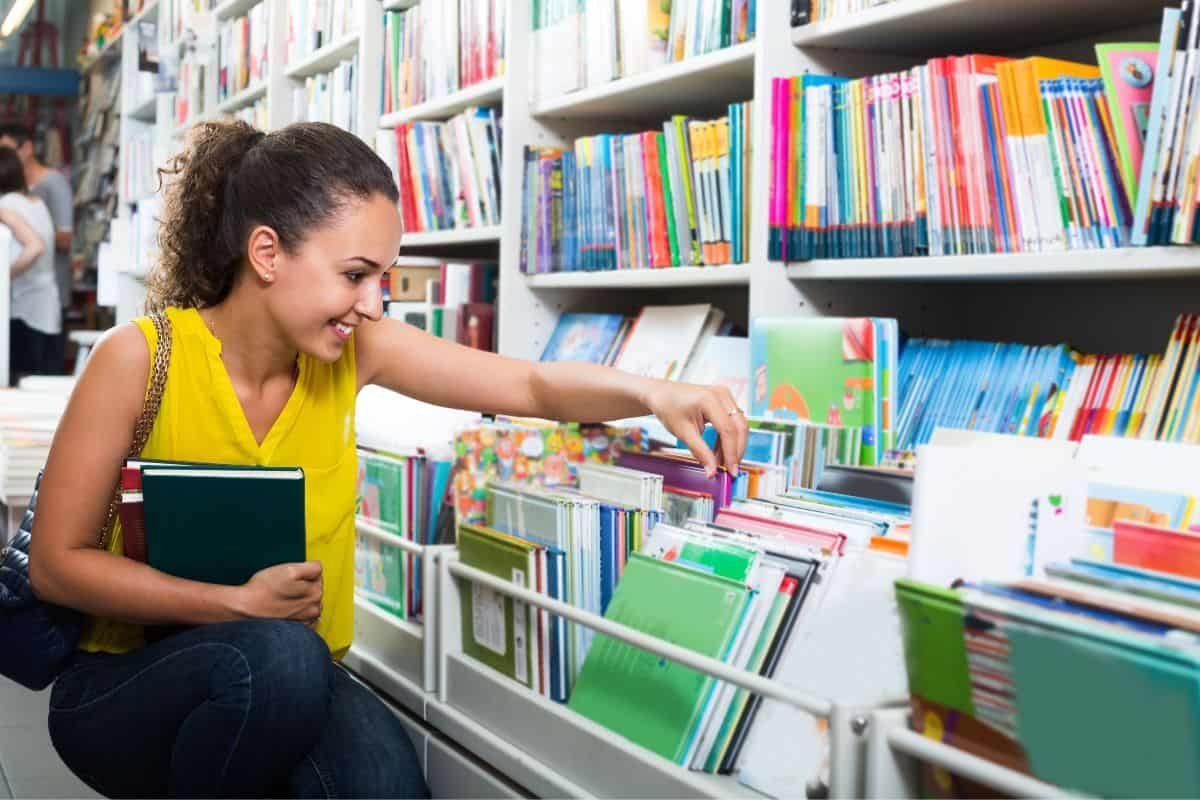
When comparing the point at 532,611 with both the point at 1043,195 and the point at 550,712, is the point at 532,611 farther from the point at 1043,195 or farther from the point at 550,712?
the point at 1043,195

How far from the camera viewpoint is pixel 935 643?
88 cm

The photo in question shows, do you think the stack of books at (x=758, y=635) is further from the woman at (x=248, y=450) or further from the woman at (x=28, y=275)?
the woman at (x=28, y=275)

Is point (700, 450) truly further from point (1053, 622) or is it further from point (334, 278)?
point (1053, 622)

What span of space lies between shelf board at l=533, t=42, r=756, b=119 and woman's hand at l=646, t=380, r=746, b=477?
75 centimetres

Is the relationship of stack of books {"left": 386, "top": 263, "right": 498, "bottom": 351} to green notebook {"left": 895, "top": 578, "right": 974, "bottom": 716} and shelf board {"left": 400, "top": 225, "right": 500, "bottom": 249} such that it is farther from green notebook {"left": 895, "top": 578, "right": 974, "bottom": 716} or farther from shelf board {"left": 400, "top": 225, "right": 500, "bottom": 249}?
green notebook {"left": 895, "top": 578, "right": 974, "bottom": 716}

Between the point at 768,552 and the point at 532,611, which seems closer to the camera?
the point at 768,552

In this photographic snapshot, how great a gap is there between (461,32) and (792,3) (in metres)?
1.19

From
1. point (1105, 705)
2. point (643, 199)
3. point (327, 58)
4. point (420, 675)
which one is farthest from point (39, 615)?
point (327, 58)

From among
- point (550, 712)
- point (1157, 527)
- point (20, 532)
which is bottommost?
point (550, 712)

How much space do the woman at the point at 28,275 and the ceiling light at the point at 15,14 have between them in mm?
1926

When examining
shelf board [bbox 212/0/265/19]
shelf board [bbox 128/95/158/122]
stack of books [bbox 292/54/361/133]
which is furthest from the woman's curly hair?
shelf board [bbox 128/95/158/122]

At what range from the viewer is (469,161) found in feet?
9.42

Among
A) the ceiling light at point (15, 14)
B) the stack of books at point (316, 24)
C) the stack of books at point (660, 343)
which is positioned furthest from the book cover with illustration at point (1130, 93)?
the ceiling light at point (15, 14)

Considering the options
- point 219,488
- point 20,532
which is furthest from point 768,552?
point 20,532
